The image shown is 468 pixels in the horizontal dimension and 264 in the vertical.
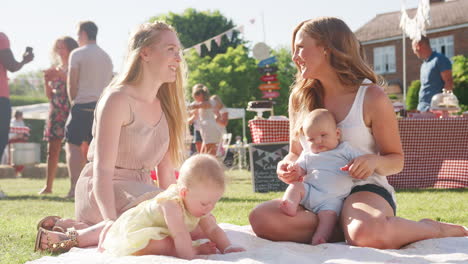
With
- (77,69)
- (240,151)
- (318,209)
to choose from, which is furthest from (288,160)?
(240,151)

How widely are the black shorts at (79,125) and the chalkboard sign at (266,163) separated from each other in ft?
6.28

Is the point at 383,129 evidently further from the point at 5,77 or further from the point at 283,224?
the point at 5,77

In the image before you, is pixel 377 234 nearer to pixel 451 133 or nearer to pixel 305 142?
pixel 305 142

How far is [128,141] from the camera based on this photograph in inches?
120

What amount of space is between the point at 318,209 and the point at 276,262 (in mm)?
705

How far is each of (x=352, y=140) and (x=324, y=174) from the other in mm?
248

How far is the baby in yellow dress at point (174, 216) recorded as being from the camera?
7.67 feet

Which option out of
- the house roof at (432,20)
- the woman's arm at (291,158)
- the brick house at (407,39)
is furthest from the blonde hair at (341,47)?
the brick house at (407,39)

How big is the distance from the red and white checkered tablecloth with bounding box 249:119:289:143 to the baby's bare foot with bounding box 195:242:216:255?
14.0 ft

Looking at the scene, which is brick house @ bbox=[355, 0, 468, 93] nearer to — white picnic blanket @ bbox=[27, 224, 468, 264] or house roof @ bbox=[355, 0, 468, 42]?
house roof @ bbox=[355, 0, 468, 42]

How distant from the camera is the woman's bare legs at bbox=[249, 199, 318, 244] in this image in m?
2.86

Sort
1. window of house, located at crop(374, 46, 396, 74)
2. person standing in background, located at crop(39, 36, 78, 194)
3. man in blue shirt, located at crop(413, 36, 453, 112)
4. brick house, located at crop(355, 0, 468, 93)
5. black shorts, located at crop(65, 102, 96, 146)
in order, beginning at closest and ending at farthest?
black shorts, located at crop(65, 102, 96, 146)
person standing in background, located at crop(39, 36, 78, 194)
man in blue shirt, located at crop(413, 36, 453, 112)
brick house, located at crop(355, 0, 468, 93)
window of house, located at crop(374, 46, 396, 74)

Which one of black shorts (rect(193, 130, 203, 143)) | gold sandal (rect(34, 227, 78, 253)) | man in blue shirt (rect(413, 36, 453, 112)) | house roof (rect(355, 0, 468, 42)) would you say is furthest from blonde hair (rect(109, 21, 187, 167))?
house roof (rect(355, 0, 468, 42))

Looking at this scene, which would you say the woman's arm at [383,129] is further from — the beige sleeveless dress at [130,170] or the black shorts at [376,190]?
the beige sleeveless dress at [130,170]
